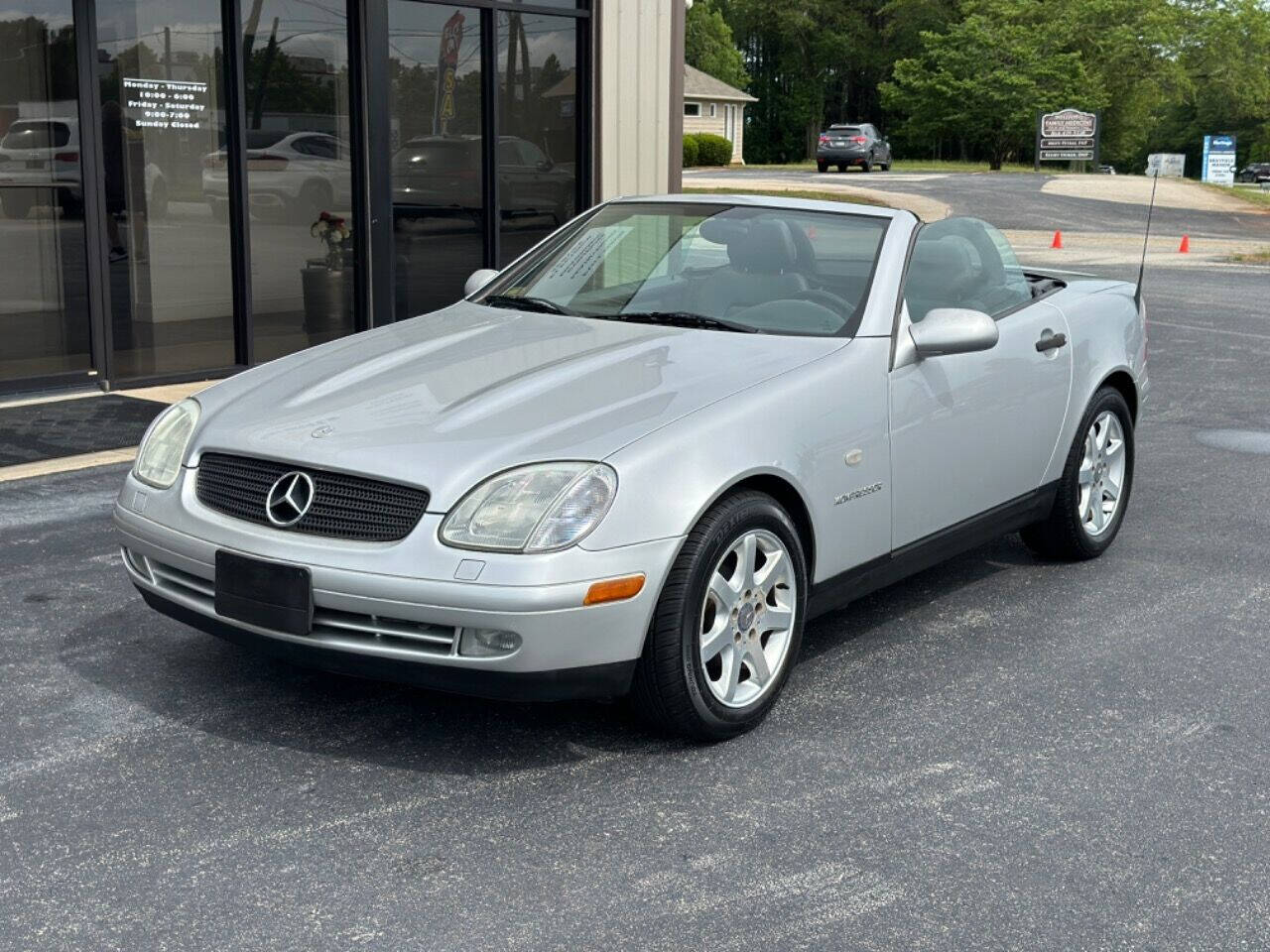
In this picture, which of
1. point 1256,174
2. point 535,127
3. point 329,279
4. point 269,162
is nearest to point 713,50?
point 1256,174

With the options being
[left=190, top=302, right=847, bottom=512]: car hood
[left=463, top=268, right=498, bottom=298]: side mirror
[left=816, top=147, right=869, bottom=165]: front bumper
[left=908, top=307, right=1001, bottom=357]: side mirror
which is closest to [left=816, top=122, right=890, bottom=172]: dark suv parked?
[left=816, top=147, right=869, bottom=165]: front bumper

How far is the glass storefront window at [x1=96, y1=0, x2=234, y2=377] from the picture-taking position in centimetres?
1057

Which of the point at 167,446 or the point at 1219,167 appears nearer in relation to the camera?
the point at 167,446

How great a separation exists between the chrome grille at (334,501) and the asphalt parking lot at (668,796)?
25.3 inches

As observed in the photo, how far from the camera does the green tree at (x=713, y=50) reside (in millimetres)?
88250

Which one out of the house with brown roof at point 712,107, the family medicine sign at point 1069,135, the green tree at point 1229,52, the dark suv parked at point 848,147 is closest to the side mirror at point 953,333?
the dark suv parked at point 848,147

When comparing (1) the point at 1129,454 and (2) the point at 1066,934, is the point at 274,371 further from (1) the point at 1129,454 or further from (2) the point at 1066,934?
(1) the point at 1129,454

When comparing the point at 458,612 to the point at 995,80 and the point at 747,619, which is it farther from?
the point at 995,80

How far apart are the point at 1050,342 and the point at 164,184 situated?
7.21 metres

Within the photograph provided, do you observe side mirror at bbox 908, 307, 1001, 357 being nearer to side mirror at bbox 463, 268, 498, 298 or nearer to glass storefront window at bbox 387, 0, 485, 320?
side mirror at bbox 463, 268, 498, 298

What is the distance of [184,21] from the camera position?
10836 mm

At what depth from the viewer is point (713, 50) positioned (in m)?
88.6

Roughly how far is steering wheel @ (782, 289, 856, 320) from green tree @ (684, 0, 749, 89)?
85511 millimetres

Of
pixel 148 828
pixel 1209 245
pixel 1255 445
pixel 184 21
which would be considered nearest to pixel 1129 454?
pixel 1255 445
